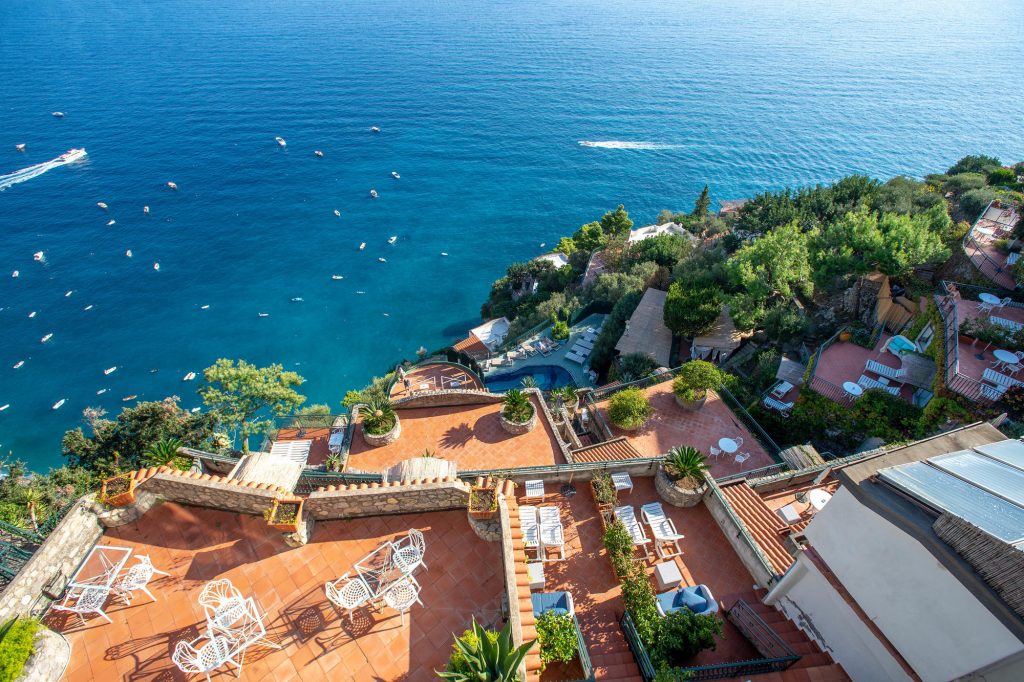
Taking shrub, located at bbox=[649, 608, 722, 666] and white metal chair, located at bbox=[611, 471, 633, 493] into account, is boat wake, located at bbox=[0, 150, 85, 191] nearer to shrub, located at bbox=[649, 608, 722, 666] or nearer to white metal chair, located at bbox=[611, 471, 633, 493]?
white metal chair, located at bbox=[611, 471, 633, 493]

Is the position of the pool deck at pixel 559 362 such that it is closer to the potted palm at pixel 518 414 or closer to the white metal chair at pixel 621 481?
the potted palm at pixel 518 414

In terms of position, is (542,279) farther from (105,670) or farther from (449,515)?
(105,670)

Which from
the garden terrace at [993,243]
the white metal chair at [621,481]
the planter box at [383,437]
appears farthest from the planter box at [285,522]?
the garden terrace at [993,243]

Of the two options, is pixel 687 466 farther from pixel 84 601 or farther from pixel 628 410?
pixel 84 601

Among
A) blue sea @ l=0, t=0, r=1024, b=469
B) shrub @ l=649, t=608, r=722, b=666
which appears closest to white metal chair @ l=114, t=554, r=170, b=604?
shrub @ l=649, t=608, r=722, b=666

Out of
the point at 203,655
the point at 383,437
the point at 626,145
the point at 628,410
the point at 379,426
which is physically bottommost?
the point at 383,437

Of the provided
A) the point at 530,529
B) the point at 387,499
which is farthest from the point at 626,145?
the point at 387,499
